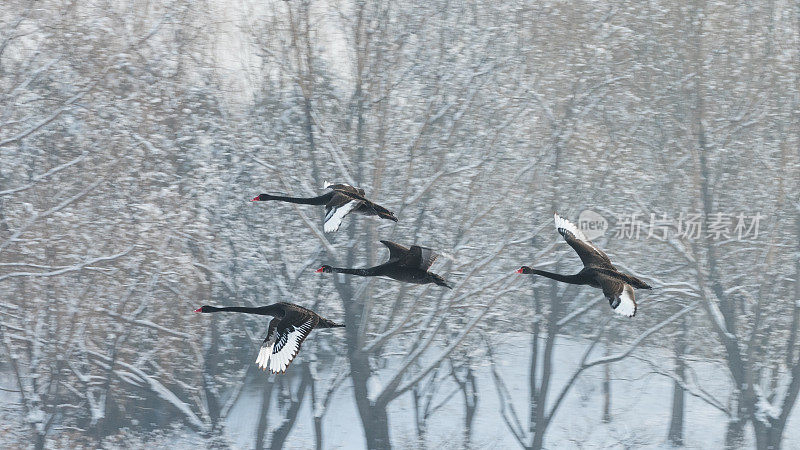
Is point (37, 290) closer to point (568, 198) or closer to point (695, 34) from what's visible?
point (568, 198)

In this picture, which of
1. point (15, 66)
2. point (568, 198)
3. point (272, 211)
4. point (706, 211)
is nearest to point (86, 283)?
point (272, 211)

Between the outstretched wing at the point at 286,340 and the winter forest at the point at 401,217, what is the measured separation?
29.4 ft

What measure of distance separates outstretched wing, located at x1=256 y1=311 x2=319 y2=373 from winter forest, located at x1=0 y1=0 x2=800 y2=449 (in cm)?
896

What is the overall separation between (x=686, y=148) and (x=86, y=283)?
36.5 feet

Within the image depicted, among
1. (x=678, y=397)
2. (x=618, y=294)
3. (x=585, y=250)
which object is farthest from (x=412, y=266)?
(x=678, y=397)

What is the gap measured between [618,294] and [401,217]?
1047 cm

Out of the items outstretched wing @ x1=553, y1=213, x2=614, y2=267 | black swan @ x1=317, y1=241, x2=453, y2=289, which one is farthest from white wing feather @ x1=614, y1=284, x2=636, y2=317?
black swan @ x1=317, y1=241, x2=453, y2=289

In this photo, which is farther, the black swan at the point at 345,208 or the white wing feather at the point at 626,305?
the black swan at the point at 345,208

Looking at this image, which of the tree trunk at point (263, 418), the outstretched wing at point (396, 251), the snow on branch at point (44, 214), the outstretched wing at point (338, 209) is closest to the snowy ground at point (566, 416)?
the tree trunk at point (263, 418)

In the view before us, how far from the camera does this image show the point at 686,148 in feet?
63.6

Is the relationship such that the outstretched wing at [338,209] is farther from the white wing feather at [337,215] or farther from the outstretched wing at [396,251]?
the outstretched wing at [396,251]

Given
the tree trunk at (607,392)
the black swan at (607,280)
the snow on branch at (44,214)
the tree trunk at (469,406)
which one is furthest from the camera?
the tree trunk at (607,392)

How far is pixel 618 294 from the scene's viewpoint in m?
7.20

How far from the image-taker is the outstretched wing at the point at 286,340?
7.14 m
